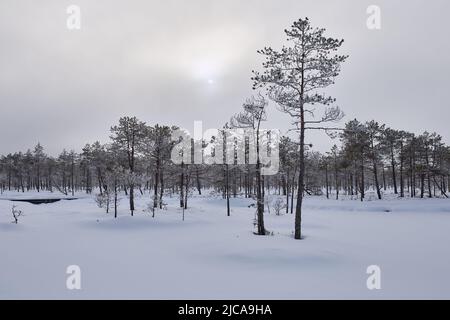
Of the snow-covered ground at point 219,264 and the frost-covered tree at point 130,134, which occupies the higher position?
the frost-covered tree at point 130,134

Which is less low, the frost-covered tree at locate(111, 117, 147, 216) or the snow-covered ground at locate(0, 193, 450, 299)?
the frost-covered tree at locate(111, 117, 147, 216)

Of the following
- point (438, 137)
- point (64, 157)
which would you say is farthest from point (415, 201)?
point (64, 157)

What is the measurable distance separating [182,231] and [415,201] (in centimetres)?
3228

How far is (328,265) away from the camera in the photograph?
11984 millimetres

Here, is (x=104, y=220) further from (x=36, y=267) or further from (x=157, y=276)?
(x=157, y=276)

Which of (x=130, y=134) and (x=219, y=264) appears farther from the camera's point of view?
(x=130, y=134)

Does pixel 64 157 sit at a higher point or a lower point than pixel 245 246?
higher

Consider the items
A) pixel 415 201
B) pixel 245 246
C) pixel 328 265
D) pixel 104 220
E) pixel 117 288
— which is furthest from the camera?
pixel 415 201

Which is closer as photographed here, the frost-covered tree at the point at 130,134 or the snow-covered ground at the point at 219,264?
the snow-covered ground at the point at 219,264

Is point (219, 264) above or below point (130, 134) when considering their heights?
below

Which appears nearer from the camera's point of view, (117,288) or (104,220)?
(117,288)

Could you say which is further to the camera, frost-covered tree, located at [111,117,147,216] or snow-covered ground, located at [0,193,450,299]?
frost-covered tree, located at [111,117,147,216]

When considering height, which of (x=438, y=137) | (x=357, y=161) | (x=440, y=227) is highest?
(x=438, y=137)
